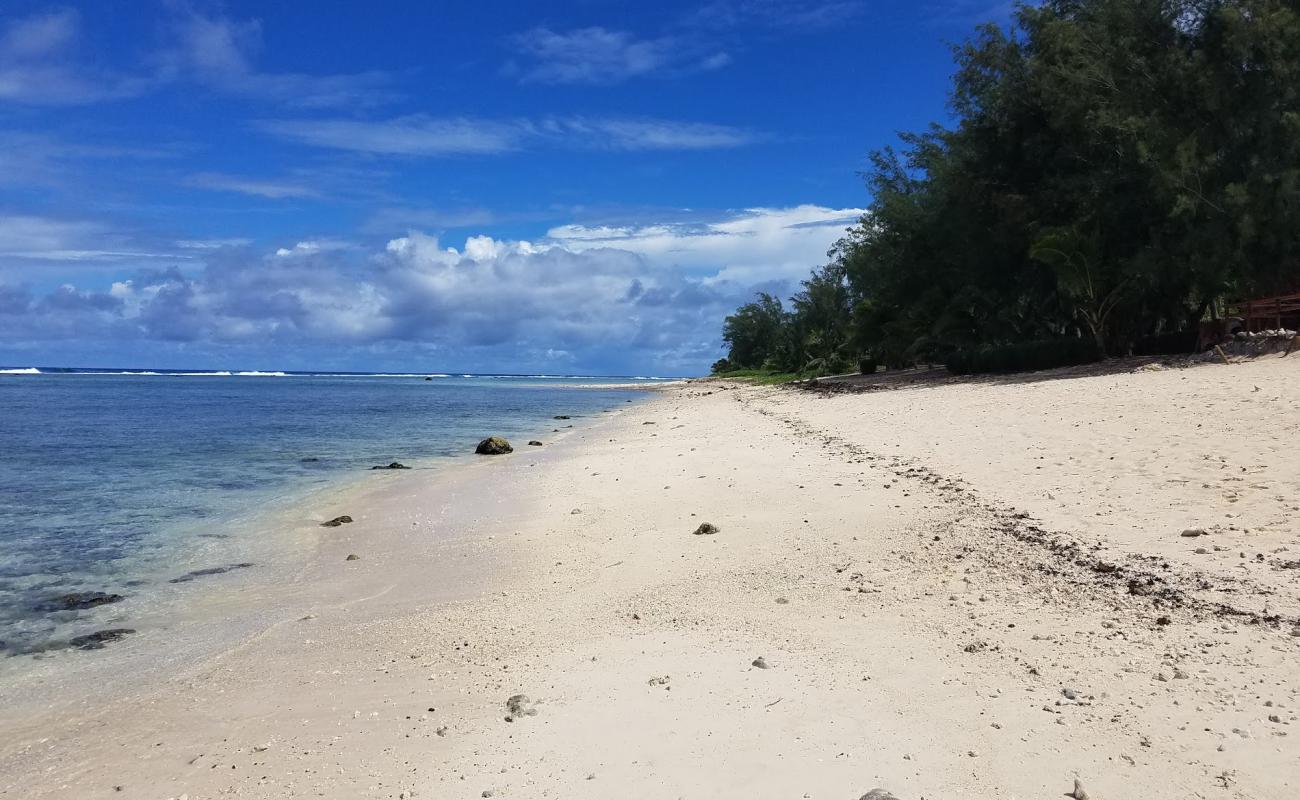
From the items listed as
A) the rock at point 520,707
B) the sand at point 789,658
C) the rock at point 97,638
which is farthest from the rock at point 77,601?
the rock at point 520,707

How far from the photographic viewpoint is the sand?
3.96m

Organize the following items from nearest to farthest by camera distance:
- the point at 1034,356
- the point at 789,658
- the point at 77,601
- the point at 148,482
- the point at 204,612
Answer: the point at 789,658
the point at 204,612
the point at 77,601
the point at 148,482
the point at 1034,356

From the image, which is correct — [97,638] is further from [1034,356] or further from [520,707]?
[1034,356]

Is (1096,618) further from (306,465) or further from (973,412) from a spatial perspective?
(306,465)

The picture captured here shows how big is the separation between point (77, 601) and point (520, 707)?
6209 millimetres

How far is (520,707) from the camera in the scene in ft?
16.0

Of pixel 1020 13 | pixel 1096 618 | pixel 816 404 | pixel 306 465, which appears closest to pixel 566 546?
pixel 1096 618

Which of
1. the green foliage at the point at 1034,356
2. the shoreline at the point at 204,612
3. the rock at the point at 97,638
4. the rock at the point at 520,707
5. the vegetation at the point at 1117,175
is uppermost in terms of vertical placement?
the vegetation at the point at 1117,175

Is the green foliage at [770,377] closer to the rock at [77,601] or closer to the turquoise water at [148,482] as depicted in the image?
the turquoise water at [148,482]

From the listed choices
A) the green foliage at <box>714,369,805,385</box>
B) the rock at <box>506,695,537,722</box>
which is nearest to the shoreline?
the rock at <box>506,695,537,722</box>

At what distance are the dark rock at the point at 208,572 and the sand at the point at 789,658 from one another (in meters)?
1.10

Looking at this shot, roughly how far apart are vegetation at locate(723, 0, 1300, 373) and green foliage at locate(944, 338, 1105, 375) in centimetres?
8

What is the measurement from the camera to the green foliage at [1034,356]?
96.8 ft

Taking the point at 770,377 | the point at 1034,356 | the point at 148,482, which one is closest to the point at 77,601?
the point at 148,482
